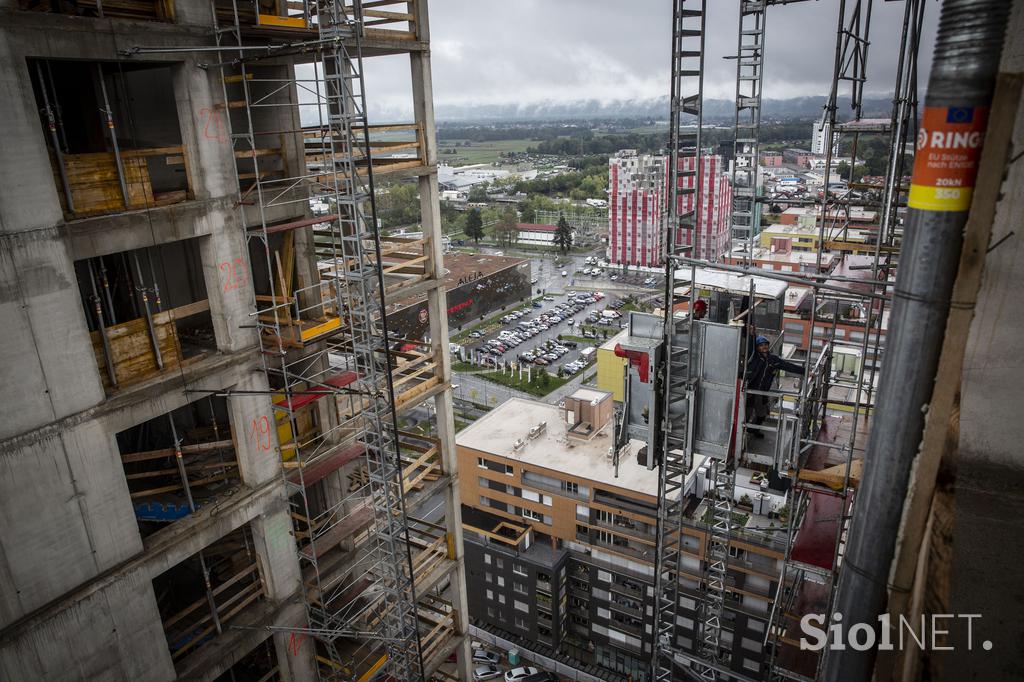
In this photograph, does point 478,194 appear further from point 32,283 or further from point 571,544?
point 32,283

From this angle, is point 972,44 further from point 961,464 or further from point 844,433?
point 844,433

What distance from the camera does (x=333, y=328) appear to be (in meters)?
10.9

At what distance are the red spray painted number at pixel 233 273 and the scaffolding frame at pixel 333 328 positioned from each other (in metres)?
0.39

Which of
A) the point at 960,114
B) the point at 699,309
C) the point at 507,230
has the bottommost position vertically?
the point at 507,230

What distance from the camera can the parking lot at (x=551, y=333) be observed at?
60.2m

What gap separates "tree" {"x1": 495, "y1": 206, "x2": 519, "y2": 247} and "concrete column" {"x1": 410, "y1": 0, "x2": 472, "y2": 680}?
316 feet

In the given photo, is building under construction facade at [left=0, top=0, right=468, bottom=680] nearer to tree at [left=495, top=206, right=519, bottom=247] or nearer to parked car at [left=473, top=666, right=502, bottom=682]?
parked car at [left=473, top=666, right=502, bottom=682]

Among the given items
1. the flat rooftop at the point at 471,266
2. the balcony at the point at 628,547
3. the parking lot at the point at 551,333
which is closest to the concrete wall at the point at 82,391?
the balcony at the point at 628,547

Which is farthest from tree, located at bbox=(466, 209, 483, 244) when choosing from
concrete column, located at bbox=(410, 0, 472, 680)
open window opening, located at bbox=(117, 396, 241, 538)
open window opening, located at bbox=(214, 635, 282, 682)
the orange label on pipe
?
the orange label on pipe

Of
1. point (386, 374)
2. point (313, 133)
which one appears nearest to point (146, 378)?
point (386, 374)

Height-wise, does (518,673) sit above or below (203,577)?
below

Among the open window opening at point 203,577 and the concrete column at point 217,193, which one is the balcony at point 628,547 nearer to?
the open window opening at point 203,577

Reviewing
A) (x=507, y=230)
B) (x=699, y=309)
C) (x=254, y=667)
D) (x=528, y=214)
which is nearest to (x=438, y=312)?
(x=699, y=309)

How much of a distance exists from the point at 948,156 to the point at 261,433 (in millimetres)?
9311
